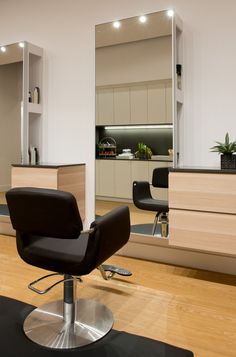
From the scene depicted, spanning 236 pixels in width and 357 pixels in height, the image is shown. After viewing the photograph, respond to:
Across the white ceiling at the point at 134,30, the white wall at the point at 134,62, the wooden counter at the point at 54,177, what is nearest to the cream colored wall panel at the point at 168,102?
the white wall at the point at 134,62

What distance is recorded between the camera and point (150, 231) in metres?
2.99

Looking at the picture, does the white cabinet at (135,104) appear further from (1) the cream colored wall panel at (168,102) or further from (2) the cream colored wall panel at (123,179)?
(2) the cream colored wall panel at (123,179)

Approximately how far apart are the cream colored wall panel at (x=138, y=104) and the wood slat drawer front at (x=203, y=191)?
2.75 feet

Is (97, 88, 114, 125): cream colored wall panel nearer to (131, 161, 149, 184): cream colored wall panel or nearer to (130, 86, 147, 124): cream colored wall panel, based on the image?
(130, 86, 147, 124): cream colored wall panel

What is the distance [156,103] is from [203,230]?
126 cm

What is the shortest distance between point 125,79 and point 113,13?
2.34 feet

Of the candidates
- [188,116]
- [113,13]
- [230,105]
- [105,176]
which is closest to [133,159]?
[105,176]

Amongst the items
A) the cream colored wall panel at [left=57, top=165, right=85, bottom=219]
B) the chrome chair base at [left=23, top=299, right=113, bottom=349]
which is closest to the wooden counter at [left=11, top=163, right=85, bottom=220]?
the cream colored wall panel at [left=57, top=165, right=85, bottom=219]

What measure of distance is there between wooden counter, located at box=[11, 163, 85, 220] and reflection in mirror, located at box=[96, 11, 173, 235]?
7.4 inches

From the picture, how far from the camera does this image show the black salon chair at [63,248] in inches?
58.1

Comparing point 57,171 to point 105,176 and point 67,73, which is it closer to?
point 105,176

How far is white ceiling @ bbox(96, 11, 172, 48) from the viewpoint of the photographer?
2871 mm

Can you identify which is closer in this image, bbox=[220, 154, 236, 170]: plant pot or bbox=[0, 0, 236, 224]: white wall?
bbox=[220, 154, 236, 170]: plant pot

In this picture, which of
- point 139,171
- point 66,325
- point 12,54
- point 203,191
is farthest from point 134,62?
point 66,325
